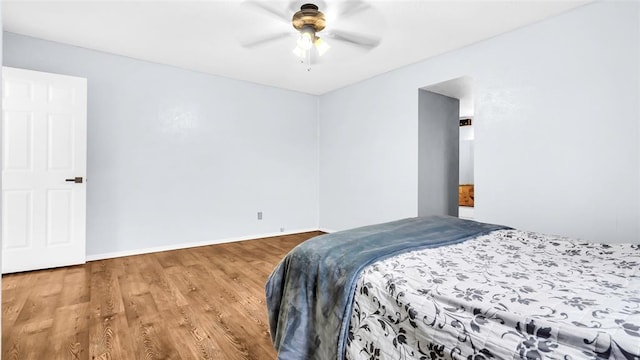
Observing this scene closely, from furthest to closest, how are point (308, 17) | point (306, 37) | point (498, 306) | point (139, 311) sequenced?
point (306, 37), point (308, 17), point (139, 311), point (498, 306)

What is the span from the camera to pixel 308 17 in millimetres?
2498

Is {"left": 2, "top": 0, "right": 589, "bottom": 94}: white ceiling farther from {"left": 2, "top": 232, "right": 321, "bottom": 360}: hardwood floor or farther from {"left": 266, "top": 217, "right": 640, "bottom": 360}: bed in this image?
{"left": 2, "top": 232, "right": 321, "bottom": 360}: hardwood floor

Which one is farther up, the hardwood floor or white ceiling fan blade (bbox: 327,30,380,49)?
white ceiling fan blade (bbox: 327,30,380,49)

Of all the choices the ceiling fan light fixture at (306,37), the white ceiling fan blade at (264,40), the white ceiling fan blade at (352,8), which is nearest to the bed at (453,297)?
the ceiling fan light fixture at (306,37)

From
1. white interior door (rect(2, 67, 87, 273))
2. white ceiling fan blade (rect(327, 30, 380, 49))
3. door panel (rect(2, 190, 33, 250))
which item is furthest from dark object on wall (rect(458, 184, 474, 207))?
door panel (rect(2, 190, 33, 250))

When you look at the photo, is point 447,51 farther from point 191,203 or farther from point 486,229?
point 191,203

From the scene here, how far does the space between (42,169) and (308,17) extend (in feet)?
10.2

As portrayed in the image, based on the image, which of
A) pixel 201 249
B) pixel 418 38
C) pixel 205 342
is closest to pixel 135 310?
pixel 205 342

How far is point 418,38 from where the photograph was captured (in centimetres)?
314

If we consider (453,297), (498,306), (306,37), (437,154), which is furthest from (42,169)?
(437,154)

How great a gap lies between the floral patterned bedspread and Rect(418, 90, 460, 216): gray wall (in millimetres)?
2408

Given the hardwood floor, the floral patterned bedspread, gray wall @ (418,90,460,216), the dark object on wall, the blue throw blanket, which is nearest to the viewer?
the floral patterned bedspread

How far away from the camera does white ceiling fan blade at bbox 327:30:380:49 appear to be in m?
3.02

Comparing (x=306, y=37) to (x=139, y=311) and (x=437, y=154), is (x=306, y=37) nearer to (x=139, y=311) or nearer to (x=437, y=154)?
(x=437, y=154)
